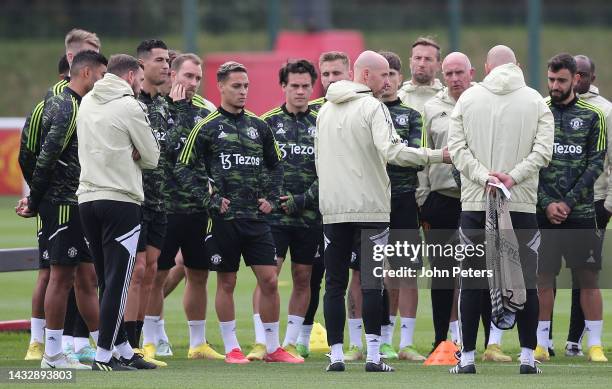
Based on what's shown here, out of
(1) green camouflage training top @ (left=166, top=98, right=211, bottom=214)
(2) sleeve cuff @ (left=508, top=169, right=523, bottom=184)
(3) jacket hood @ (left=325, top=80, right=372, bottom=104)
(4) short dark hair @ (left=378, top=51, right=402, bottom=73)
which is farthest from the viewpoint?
(4) short dark hair @ (left=378, top=51, right=402, bottom=73)

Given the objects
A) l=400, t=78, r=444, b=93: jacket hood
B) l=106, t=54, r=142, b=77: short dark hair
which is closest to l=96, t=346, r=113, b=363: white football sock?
l=106, t=54, r=142, b=77: short dark hair

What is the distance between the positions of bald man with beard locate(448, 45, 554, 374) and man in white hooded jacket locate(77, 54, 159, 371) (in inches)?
88.1

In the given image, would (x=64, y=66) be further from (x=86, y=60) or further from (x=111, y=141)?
(x=111, y=141)

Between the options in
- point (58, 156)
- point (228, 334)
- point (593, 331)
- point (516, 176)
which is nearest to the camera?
point (516, 176)

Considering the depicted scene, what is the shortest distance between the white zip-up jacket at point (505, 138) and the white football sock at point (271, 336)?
2.02 meters

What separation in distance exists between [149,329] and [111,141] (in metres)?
2.21

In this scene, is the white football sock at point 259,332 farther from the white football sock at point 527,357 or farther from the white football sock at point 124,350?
the white football sock at point 527,357

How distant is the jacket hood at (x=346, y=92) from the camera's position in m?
10.0

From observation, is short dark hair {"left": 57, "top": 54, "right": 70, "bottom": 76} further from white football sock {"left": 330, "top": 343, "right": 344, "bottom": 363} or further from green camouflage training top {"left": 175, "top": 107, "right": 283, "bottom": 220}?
white football sock {"left": 330, "top": 343, "right": 344, "bottom": 363}

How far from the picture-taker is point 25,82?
45469mm

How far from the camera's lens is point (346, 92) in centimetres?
1002

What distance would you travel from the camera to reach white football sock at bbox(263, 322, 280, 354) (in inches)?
433

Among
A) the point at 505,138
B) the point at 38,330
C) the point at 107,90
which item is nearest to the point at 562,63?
the point at 505,138

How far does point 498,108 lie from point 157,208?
2.80 meters
